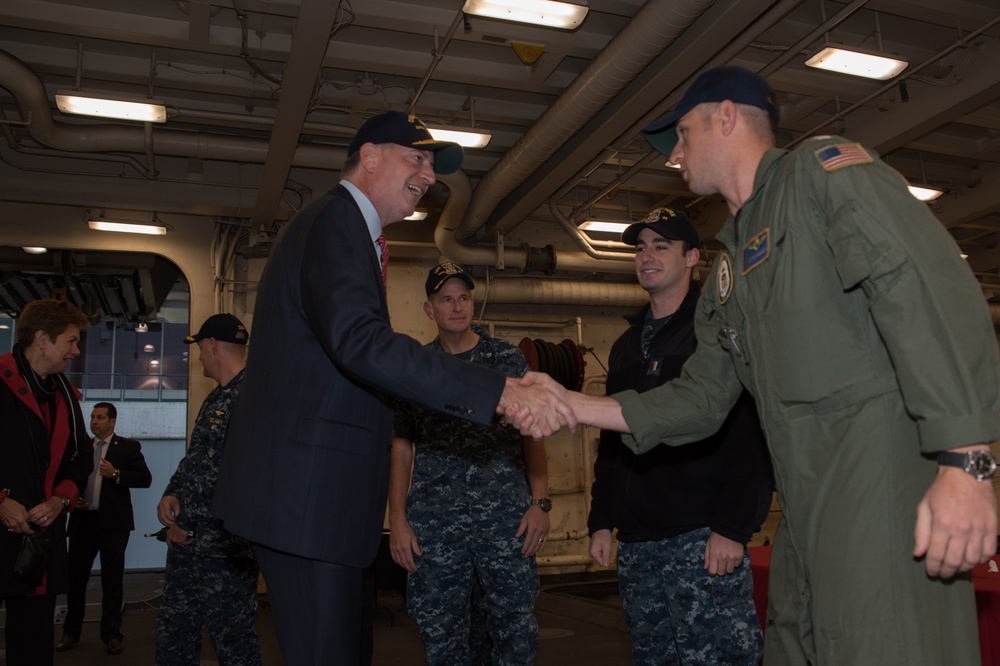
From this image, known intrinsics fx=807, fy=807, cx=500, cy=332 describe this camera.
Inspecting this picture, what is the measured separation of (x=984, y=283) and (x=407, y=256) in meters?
8.69

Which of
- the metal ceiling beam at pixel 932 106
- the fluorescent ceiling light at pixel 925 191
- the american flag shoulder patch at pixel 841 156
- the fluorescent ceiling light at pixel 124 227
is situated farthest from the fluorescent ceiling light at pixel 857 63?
the fluorescent ceiling light at pixel 124 227

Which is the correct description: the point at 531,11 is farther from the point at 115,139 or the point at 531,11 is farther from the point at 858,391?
the point at 858,391

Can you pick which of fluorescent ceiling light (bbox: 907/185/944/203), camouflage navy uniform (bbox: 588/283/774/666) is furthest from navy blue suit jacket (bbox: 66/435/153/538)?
fluorescent ceiling light (bbox: 907/185/944/203)

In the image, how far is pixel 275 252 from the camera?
223 cm

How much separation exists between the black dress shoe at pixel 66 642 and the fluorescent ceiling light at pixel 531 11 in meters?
5.79

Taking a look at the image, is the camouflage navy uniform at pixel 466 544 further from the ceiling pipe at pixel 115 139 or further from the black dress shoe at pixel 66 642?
the ceiling pipe at pixel 115 139

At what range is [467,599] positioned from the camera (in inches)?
136

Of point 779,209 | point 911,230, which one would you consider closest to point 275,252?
point 779,209

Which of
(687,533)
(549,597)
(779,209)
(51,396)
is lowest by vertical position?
(549,597)

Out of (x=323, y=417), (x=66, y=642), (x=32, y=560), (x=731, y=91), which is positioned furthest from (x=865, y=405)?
(x=66, y=642)

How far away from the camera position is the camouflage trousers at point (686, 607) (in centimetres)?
265

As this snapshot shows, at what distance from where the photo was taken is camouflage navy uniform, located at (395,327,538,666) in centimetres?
338

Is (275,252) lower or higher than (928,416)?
higher

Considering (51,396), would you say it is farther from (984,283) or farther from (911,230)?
(984,283)
